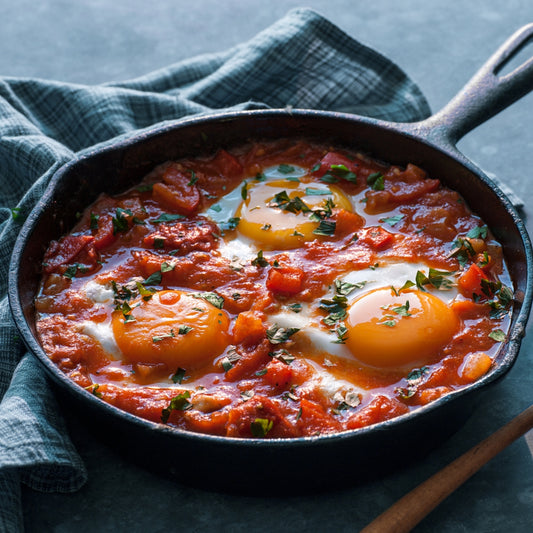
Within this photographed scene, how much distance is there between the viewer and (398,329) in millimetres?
3830

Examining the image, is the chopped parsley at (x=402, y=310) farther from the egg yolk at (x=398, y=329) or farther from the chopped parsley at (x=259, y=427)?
the chopped parsley at (x=259, y=427)

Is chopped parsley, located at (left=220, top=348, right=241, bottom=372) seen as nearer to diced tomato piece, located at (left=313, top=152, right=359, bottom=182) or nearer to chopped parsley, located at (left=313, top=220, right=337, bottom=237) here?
chopped parsley, located at (left=313, top=220, right=337, bottom=237)

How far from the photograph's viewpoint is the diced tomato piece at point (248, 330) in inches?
152

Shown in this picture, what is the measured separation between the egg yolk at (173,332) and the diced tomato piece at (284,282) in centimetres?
29

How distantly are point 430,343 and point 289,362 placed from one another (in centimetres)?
67

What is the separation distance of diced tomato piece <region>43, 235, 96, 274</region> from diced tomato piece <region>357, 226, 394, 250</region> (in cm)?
144

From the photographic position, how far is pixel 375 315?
3.89 meters

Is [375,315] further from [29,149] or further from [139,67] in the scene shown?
[139,67]

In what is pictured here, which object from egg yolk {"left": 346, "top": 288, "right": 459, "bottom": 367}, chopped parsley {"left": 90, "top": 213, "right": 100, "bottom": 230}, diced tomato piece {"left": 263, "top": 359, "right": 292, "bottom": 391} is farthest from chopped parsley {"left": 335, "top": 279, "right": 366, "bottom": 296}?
chopped parsley {"left": 90, "top": 213, "right": 100, "bottom": 230}

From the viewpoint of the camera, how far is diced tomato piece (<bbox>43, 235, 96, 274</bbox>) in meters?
4.28

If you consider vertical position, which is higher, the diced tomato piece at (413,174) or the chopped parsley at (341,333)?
the diced tomato piece at (413,174)

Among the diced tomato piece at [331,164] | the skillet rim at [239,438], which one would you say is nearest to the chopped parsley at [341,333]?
the skillet rim at [239,438]

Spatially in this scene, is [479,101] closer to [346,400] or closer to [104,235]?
[346,400]

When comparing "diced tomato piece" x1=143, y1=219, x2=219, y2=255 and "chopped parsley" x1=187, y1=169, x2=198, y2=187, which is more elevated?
"chopped parsley" x1=187, y1=169, x2=198, y2=187
